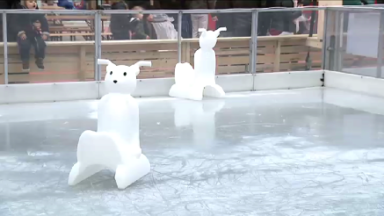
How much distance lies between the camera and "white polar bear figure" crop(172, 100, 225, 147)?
512 cm

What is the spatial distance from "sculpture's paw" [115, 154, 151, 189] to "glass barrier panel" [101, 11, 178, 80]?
9.76 feet

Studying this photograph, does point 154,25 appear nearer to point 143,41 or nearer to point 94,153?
point 143,41

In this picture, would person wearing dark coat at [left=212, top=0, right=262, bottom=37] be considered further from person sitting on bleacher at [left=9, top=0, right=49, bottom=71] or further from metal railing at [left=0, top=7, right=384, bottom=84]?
person sitting on bleacher at [left=9, top=0, right=49, bottom=71]

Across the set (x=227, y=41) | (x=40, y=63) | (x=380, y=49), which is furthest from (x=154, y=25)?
(x=380, y=49)

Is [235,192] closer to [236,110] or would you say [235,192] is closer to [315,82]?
[236,110]

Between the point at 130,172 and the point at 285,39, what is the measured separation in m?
4.22

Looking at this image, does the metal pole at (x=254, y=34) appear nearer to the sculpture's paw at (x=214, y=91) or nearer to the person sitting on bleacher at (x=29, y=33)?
the sculpture's paw at (x=214, y=91)

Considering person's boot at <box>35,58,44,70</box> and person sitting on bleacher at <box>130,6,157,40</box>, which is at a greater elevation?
person sitting on bleacher at <box>130,6,157,40</box>

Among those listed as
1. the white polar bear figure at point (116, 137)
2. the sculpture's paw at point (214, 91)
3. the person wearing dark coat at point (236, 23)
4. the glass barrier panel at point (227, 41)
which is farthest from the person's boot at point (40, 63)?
the white polar bear figure at point (116, 137)

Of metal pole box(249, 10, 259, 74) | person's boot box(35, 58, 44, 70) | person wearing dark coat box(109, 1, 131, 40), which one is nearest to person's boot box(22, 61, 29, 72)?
person's boot box(35, 58, 44, 70)

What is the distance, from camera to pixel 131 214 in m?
3.29

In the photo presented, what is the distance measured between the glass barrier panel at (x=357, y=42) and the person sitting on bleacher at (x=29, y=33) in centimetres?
360

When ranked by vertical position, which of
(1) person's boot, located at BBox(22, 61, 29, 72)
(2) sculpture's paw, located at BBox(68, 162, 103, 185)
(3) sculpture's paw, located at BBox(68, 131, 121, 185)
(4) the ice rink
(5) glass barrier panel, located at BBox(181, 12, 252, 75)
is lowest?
(4) the ice rink

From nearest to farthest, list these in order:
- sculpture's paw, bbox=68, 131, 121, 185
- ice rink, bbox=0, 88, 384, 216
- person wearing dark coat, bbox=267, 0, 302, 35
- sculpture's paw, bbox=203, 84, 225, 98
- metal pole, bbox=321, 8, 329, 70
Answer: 1. ice rink, bbox=0, 88, 384, 216
2. sculpture's paw, bbox=68, 131, 121, 185
3. sculpture's paw, bbox=203, 84, 225, 98
4. person wearing dark coat, bbox=267, 0, 302, 35
5. metal pole, bbox=321, 8, 329, 70
